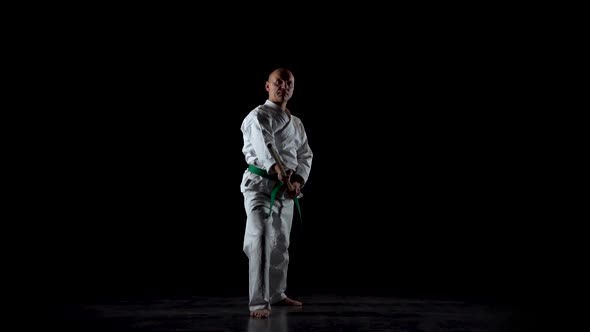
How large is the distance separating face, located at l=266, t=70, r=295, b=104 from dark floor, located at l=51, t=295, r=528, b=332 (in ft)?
3.76

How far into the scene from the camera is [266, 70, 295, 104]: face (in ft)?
14.4

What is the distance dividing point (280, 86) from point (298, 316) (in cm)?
124

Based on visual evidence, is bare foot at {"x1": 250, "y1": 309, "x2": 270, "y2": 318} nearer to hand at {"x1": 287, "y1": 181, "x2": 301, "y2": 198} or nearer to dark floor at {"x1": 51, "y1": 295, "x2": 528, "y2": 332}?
dark floor at {"x1": 51, "y1": 295, "x2": 528, "y2": 332}

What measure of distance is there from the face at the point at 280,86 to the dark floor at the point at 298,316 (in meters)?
1.15

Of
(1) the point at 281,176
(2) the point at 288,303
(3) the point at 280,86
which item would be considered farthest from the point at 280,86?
(2) the point at 288,303

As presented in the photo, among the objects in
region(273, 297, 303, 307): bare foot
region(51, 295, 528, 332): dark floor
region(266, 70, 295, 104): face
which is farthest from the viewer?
region(273, 297, 303, 307): bare foot

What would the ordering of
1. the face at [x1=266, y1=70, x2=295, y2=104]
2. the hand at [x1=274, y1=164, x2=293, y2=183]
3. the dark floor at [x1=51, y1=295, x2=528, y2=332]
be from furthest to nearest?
the face at [x1=266, y1=70, x2=295, y2=104], the hand at [x1=274, y1=164, x2=293, y2=183], the dark floor at [x1=51, y1=295, x2=528, y2=332]

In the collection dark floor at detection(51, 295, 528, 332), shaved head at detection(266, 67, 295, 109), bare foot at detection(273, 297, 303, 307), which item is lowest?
dark floor at detection(51, 295, 528, 332)

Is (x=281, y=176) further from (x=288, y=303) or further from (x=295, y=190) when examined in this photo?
(x=288, y=303)

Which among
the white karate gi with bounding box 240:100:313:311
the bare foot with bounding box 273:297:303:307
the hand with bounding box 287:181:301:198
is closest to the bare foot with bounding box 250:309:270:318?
the white karate gi with bounding box 240:100:313:311

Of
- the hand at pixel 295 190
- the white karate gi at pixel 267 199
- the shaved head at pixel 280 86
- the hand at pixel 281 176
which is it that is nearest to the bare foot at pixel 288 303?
the white karate gi at pixel 267 199

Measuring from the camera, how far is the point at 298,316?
13.3 ft

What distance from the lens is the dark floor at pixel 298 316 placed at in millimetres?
3695

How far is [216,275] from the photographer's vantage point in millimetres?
6082
